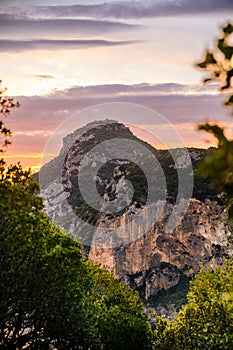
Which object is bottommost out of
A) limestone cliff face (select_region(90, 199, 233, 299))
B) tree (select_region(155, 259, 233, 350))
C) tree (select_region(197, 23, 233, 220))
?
tree (select_region(197, 23, 233, 220))

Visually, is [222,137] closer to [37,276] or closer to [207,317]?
[37,276]

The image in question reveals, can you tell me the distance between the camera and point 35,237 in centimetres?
2919

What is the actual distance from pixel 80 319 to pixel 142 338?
421 inches

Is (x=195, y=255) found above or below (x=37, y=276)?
above

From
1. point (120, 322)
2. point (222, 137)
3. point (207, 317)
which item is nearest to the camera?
point (222, 137)

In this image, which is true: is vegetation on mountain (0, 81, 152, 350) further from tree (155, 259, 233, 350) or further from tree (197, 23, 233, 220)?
tree (197, 23, 233, 220)

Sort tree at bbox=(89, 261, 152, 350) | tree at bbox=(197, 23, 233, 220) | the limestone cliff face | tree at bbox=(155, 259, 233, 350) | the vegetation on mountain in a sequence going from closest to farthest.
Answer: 1. tree at bbox=(197, 23, 233, 220)
2. the vegetation on mountain
3. tree at bbox=(155, 259, 233, 350)
4. tree at bbox=(89, 261, 152, 350)
5. the limestone cliff face

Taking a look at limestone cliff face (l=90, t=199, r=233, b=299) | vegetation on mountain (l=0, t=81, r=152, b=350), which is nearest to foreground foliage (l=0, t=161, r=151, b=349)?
vegetation on mountain (l=0, t=81, r=152, b=350)

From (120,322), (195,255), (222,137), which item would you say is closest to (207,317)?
(120,322)

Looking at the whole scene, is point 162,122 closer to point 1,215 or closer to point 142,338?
point 142,338

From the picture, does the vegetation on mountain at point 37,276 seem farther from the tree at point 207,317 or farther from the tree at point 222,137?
the tree at point 222,137

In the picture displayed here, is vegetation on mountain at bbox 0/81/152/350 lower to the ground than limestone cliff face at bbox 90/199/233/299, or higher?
lower

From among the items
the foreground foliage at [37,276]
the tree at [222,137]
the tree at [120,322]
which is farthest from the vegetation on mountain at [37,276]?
the tree at [222,137]

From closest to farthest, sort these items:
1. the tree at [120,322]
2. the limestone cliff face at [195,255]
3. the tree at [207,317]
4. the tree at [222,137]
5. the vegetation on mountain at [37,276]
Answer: the tree at [222,137] < the vegetation on mountain at [37,276] < the tree at [207,317] < the tree at [120,322] < the limestone cliff face at [195,255]
